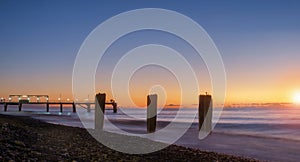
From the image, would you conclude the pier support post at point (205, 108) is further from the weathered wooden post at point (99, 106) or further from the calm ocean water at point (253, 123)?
the calm ocean water at point (253, 123)

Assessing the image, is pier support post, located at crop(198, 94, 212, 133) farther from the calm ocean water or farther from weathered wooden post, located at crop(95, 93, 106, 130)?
the calm ocean water

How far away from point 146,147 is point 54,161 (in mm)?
5272

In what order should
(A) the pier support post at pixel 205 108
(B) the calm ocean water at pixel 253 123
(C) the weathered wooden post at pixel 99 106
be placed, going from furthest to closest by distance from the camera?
(B) the calm ocean water at pixel 253 123 → (A) the pier support post at pixel 205 108 → (C) the weathered wooden post at pixel 99 106

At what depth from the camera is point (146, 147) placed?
11969mm

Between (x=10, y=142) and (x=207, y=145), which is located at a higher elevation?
(x=10, y=142)

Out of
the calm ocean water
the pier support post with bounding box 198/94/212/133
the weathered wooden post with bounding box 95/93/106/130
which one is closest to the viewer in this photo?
the weathered wooden post with bounding box 95/93/106/130

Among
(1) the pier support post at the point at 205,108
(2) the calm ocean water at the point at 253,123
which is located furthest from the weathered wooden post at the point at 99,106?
(2) the calm ocean water at the point at 253,123

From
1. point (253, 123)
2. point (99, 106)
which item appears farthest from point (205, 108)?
point (253, 123)

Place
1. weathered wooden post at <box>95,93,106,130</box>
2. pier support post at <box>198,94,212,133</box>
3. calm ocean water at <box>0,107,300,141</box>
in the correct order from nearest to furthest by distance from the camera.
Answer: weathered wooden post at <box>95,93,106,130</box> < pier support post at <box>198,94,212,133</box> < calm ocean water at <box>0,107,300,141</box>

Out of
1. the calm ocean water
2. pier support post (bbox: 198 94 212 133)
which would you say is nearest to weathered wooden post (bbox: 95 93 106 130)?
pier support post (bbox: 198 94 212 133)

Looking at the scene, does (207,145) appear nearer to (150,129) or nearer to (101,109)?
(150,129)

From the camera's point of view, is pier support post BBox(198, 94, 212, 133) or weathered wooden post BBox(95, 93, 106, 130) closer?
weathered wooden post BBox(95, 93, 106, 130)

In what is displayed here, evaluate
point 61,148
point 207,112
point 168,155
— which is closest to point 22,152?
point 61,148

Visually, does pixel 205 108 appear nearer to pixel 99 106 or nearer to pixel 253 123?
pixel 99 106
